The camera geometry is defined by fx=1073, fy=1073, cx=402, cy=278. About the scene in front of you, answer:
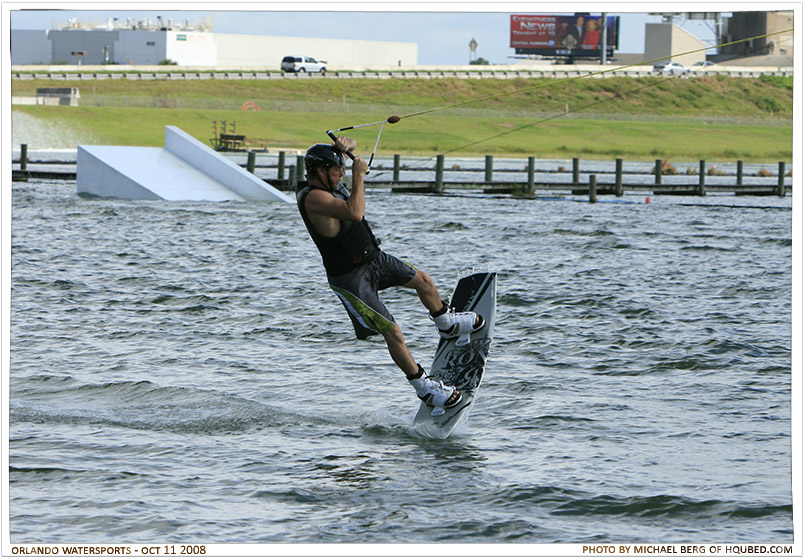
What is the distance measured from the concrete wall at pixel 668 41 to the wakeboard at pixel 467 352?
398ft

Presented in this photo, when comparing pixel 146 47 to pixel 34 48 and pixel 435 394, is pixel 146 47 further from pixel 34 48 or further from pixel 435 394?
pixel 435 394

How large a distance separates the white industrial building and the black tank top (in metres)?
110

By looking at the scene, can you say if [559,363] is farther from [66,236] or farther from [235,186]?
[235,186]

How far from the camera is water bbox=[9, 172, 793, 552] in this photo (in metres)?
6.77

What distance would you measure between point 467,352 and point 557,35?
130115 millimetres

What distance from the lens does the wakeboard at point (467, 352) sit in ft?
29.3

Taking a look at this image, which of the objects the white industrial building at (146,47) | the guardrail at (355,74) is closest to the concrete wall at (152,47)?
the white industrial building at (146,47)

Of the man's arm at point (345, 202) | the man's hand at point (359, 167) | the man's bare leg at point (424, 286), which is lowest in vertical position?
the man's bare leg at point (424, 286)

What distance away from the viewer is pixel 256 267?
1911 cm

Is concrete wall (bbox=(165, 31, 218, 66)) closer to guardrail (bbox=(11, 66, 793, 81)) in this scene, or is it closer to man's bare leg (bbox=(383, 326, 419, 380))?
guardrail (bbox=(11, 66, 793, 81))

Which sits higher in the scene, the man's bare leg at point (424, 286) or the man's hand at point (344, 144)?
the man's hand at point (344, 144)

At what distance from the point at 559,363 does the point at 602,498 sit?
14.5ft

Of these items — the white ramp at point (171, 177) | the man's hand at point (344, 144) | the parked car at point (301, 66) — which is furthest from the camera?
the parked car at point (301, 66)

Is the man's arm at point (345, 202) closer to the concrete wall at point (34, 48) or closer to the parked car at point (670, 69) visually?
the parked car at point (670, 69)
